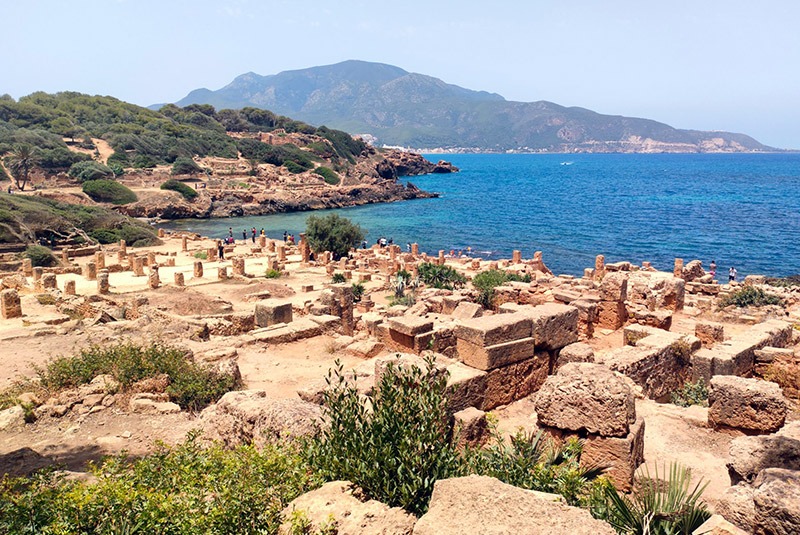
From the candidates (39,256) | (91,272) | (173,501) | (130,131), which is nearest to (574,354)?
(173,501)

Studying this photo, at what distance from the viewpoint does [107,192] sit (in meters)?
54.5

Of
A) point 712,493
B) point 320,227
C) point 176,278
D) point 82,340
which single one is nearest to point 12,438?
point 82,340

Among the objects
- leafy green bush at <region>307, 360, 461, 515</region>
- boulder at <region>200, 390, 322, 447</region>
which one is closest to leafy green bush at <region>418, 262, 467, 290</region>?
boulder at <region>200, 390, 322, 447</region>

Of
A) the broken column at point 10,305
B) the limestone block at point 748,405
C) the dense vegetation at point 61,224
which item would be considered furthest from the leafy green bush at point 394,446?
the dense vegetation at point 61,224

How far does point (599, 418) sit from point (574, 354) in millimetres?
2954

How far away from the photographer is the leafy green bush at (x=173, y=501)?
401 cm

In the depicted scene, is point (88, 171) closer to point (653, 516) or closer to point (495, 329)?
point (495, 329)

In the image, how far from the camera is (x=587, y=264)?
3853cm

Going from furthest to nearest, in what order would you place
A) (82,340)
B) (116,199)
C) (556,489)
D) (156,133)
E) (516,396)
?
(156,133) → (116,199) → (82,340) → (516,396) → (556,489)

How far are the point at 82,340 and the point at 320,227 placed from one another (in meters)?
21.8

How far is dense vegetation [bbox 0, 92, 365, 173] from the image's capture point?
214 ft

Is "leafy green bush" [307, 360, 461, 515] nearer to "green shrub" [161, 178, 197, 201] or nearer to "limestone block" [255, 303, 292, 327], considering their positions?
"limestone block" [255, 303, 292, 327]

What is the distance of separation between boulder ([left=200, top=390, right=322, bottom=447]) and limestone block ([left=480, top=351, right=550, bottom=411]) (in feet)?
9.52

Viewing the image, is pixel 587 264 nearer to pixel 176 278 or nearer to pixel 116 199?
pixel 176 278
